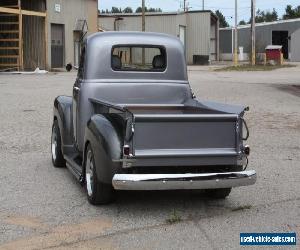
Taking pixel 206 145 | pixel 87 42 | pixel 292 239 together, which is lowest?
pixel 292 239

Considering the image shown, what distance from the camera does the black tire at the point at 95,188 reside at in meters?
6.45

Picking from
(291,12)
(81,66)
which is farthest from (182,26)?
(291,12)

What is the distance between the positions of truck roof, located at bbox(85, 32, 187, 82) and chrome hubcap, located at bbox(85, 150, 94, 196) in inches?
52.3

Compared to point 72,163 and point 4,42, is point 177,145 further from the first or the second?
point 4,42

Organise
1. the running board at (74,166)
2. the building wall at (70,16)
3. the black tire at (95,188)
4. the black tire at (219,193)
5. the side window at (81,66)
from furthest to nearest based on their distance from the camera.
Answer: the building wall at (70,16)
the side window at (81,66)
the running board at (74,166)
the black tire at (219,193)
the black tire at (95,188)

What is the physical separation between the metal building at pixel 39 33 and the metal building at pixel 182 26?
15776 mm

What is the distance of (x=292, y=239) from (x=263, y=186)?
2.19m

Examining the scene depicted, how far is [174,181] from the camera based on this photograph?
595cm

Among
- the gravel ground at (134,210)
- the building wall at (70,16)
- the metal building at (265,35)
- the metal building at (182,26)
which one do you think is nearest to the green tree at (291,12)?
the metal building at (265,35)

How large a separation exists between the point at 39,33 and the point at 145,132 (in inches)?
1364

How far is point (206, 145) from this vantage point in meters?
6.23

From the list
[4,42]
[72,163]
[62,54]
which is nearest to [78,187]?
[72,163]

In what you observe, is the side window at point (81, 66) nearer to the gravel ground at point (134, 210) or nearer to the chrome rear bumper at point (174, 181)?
the gravel ground at point (134, 210)

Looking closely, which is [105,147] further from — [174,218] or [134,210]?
[174,218]
